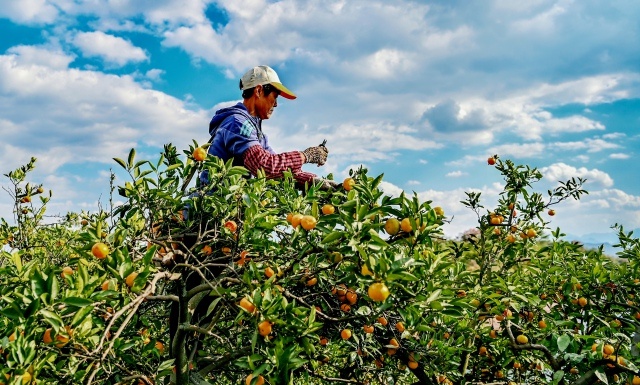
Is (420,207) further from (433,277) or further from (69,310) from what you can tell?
(69,310)

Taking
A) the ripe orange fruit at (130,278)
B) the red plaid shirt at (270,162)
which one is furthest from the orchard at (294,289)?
the red plaid shirt at (270,162)

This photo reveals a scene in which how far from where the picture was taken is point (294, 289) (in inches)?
124

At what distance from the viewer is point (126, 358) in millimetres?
2783

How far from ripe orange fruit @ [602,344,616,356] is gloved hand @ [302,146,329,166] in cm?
220

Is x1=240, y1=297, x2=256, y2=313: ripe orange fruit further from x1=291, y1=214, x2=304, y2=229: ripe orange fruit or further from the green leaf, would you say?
the green leaf

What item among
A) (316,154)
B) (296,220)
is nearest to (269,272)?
(296,220)

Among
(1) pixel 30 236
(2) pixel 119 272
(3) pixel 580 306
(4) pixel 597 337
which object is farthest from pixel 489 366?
(1) pixel 30 236

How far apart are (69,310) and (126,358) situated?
0.71 metres

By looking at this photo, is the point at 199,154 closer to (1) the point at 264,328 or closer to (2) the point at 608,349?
(1) the point at 264,328

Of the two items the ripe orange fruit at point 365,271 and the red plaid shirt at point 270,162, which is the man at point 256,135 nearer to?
the red plaid shirt at point 270,162

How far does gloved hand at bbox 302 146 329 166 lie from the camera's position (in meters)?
4.09

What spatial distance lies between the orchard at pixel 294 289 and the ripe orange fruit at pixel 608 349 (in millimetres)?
25

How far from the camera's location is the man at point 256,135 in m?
3.76

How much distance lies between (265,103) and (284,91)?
18cm
